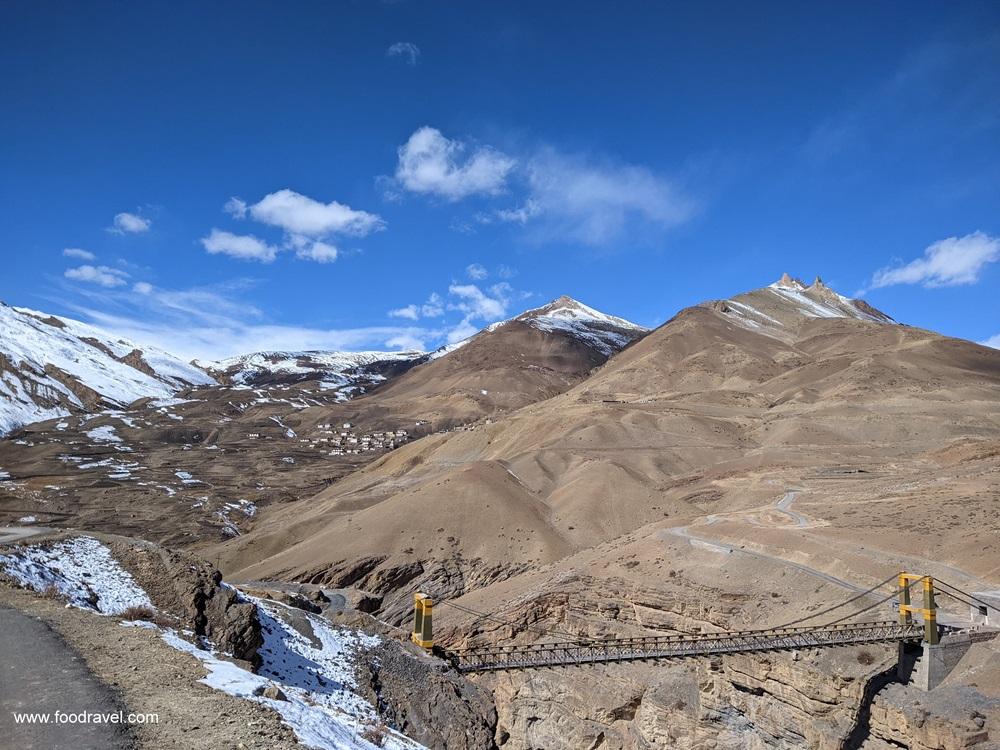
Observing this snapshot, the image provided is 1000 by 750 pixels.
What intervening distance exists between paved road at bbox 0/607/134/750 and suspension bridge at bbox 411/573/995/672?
10645 millimetres

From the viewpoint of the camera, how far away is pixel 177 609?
15898 mm

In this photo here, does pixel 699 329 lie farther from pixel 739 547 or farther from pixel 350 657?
pixel 350 657

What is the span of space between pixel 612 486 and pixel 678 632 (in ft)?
84.7

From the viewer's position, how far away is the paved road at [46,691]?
775 cm

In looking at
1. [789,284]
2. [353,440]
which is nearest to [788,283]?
[789,284]

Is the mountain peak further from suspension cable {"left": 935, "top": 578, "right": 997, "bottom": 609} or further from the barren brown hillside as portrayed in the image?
suspension cable {"left": 935, "top": 578, "right": 997, "bottom": 609}

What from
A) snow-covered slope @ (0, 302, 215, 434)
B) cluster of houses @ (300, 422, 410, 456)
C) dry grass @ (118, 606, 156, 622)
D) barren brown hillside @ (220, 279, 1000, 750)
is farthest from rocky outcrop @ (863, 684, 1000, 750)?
snow-covered slope @ (0, 302, 215, 434)

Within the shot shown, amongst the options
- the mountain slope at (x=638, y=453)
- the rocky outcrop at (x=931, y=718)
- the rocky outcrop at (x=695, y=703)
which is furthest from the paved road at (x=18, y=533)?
the rocky outcrop at (x=931, y=718)

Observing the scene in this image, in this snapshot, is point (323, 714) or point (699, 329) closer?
point (323, 714)

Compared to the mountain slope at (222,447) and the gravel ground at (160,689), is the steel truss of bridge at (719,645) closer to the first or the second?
the gravel ground at (160,689)

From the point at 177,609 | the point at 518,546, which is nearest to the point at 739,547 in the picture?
the point at 518,546

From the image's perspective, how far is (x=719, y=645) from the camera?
901 inches

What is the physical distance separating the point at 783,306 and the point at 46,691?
6648 inches

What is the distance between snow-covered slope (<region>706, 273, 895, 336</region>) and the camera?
144250 millimetres
